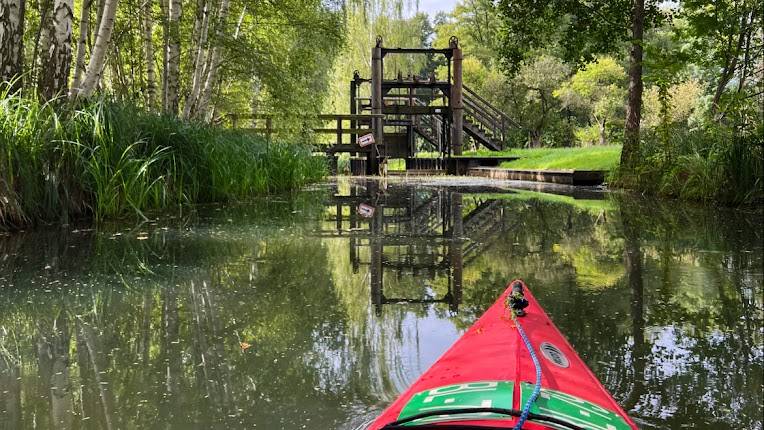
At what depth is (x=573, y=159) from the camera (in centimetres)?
1566

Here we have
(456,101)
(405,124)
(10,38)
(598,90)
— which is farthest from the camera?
(598,90)

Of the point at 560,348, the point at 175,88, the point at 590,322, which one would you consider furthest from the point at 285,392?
the point at 175,88

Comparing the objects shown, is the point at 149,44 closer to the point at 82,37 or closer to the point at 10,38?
the point at 82,37

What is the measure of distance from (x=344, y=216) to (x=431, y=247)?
236 centimetres

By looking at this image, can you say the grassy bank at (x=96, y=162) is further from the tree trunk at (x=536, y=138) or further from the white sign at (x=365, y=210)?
the tree trunk at (x=536, y=138)

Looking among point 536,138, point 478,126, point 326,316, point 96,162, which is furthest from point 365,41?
point 326,316

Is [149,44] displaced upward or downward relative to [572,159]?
upward

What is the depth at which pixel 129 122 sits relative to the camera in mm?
5969

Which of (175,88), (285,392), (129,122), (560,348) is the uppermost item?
(175,88)

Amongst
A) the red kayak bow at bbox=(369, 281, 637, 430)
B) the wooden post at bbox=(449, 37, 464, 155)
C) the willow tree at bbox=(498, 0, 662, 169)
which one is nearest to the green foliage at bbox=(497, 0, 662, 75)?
the willow tree at bbox=(498, 0, 662, 169)

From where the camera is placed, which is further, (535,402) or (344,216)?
(344,216)

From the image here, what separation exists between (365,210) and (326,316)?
479 cm

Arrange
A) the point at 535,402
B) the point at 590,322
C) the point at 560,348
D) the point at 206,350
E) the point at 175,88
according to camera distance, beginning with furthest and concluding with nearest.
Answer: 1. the point at 175,88
2. the point at 590,322
3. the point at 206,350
4. the point at 560,348
5. the point at 535,402

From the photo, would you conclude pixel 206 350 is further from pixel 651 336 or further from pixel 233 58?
pixel 233 58
